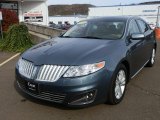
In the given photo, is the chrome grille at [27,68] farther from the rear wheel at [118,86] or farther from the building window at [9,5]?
the building window at [9,5]

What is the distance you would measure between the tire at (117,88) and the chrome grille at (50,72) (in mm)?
888

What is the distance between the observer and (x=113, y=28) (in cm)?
577

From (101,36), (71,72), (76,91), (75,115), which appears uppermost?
(101,36)

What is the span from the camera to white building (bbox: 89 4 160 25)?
49562 millimetres

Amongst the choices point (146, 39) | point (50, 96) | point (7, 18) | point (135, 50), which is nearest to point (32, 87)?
point (50, 96)

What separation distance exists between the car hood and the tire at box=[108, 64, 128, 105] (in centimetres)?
41

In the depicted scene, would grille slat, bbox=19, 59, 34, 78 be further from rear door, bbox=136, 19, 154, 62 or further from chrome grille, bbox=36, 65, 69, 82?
rear door, bbox=136, 19, 154, 62

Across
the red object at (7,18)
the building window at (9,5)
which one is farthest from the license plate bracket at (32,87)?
the building window at (9,5)

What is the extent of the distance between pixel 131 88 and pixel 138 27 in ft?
5.17

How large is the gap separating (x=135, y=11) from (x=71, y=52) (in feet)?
164

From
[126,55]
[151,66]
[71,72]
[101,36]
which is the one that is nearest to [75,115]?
[71,72]

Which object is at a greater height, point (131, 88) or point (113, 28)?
point (113, 28)

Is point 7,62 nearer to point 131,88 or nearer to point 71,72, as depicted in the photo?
point 131,88

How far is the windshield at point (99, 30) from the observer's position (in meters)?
5.57
